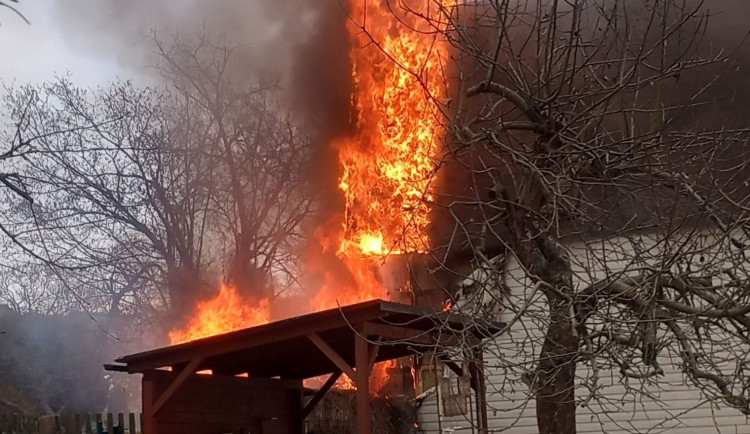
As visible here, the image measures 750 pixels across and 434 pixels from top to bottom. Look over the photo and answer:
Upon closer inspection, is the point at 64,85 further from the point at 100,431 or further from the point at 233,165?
the point at 100,431

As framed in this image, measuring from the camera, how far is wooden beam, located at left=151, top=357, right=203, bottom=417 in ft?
29.7

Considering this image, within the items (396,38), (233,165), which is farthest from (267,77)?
(396,38)

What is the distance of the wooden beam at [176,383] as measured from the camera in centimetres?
905

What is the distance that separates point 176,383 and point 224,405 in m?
1.93

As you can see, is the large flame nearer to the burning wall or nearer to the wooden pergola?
the burning wall

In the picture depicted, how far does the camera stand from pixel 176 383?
29.9ft

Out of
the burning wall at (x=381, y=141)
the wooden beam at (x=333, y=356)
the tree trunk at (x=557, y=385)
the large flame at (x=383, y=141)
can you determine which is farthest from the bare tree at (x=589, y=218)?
the large flame at (x=383, y=141)

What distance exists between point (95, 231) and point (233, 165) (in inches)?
166

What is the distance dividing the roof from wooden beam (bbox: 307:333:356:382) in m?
0.07

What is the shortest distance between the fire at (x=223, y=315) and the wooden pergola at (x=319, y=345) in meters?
8.40

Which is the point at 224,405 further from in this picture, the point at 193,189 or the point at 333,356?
the point at 193,189

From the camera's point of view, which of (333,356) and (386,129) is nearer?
(333,356)

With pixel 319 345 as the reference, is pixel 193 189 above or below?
above

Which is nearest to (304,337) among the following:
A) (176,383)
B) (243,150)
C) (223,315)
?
(176,383)
